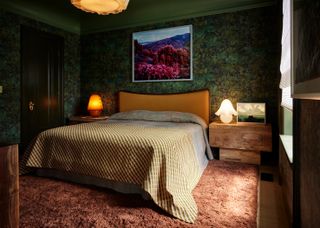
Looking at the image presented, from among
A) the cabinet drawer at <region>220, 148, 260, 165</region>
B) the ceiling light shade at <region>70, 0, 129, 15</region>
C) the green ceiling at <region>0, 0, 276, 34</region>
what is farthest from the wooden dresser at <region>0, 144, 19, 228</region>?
the green ceiling at <region>0, 0, 276, 34</region>

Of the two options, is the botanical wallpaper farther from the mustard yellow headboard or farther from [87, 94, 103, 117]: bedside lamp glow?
[87, 94, 103, 117]: bedside lamp glow

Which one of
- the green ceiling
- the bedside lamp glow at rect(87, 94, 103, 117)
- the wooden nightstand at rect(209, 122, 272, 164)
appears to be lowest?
the wooden nightstand at rect(209, 122, 272, 164)

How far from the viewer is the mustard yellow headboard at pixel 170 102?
11.4ft

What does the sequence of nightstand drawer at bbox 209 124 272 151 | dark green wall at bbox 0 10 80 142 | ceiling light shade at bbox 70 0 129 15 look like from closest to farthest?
ceiling light shade at bbox 70 0 129 15, nightstand drawer at bbox 209 124 272 151, dark green wall at bbox 0 10 80 142

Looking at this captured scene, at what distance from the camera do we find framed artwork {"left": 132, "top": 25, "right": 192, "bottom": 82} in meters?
3.66

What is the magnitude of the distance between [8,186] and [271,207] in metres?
1.94

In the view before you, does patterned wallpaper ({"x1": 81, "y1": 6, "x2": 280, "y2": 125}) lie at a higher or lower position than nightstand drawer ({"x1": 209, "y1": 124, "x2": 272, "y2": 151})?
higher

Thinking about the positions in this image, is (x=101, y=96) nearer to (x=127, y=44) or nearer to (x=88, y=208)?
(x=127, y=44)

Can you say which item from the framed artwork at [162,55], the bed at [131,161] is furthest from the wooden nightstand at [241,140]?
the framed artwork at [162,55]

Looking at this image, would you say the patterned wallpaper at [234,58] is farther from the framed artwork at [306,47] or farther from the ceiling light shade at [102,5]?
the framed artwork at [306,47]

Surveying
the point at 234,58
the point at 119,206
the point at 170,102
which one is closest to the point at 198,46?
the point at 234,58

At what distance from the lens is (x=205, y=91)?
348 centimetres

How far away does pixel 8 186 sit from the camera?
738 mm

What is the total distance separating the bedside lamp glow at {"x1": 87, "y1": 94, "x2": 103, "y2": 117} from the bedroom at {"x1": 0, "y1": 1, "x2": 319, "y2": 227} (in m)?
0.31
